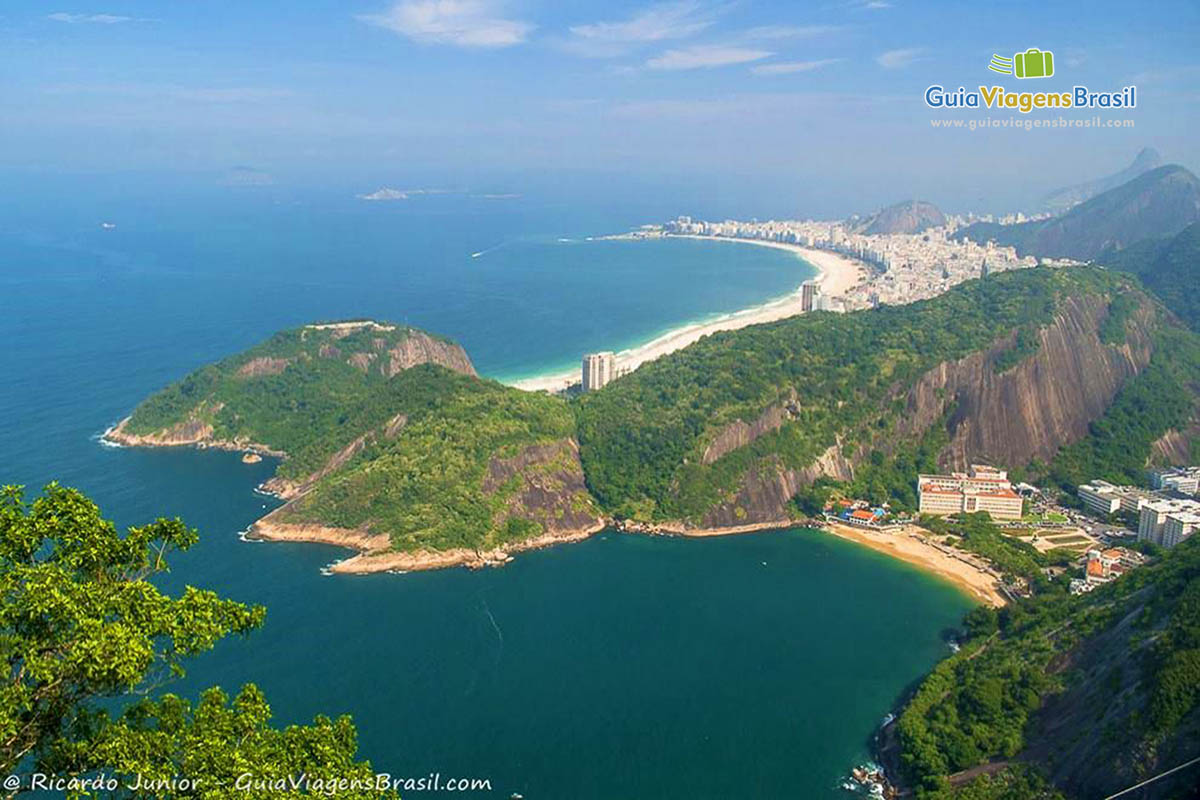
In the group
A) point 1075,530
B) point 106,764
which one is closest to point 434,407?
point 1075,530

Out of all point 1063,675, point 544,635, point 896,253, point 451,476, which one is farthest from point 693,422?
point 896,253

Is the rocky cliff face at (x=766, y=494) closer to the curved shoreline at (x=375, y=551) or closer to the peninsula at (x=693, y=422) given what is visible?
the peninsula at (x=693, y=422)

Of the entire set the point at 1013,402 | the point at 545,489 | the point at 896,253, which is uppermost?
the point at 896,253

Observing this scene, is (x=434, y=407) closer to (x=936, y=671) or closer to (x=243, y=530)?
Answer: (x=243, y=530)

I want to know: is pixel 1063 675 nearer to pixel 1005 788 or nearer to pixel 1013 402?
pixel 1005 788

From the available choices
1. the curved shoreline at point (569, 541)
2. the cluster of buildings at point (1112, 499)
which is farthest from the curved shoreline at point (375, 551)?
the cluster of buildings at point (1112, 499)
